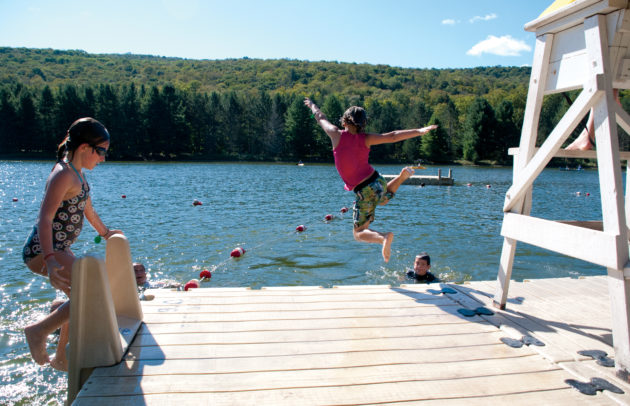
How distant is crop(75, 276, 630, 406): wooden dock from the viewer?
9.29 ft

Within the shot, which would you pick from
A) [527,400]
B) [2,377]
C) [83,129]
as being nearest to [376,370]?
[527,400]

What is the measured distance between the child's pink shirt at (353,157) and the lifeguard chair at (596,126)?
5.72 feet

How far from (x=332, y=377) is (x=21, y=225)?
17.0 metres

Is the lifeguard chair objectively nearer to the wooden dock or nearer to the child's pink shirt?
the wooden dock

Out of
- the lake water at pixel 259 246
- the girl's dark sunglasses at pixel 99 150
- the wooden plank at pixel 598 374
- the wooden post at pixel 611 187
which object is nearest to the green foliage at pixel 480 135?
the lake water at pixel 259 246

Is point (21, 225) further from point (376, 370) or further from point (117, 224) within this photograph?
point (376, 370)

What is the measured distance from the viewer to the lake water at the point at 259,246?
778 cm

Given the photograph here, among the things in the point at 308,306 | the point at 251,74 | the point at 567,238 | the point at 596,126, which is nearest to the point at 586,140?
the point at 596,126

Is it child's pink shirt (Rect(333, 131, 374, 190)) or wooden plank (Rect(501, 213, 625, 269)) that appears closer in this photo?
wooden plank (Rect(501, 213, 625, 269))

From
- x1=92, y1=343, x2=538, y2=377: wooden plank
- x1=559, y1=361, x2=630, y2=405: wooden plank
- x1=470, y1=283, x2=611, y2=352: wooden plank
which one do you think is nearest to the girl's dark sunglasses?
x1=92, y1=343, x2=538, y2=377: wooden plank

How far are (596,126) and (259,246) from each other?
35.2 ft

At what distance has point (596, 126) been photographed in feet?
11.1

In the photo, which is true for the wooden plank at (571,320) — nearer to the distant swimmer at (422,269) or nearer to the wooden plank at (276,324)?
the wooden plank at (276,324)

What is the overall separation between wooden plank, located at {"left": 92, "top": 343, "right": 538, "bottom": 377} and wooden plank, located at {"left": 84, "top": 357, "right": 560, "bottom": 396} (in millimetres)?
57
